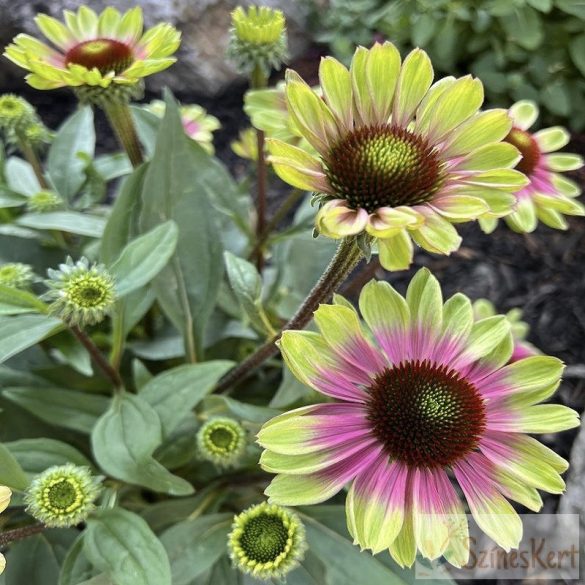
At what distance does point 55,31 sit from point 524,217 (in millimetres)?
605

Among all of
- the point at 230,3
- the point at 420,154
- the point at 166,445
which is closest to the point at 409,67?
the point at 420,154

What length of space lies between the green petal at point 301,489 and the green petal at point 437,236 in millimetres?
214

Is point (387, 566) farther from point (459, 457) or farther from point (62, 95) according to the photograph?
point (62, 95)

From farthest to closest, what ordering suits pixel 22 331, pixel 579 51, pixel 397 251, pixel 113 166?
pixel 579 51
pixel 113 166
pixel 22 331
pixel 397 251

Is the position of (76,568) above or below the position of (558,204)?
below

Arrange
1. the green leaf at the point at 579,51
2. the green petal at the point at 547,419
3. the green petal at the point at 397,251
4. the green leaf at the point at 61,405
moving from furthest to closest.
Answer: the green leaf at the point at 579,51 → the green leaf at the point at 61,405 → the green petal at the point at 547,419 → the green petal at the point at 397,251

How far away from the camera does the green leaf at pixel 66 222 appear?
819 millimetres

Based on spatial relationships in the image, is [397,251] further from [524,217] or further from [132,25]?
[132,25]

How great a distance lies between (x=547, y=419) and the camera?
569 millimetres

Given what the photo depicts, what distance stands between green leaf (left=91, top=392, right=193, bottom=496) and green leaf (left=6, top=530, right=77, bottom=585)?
0.58 feet

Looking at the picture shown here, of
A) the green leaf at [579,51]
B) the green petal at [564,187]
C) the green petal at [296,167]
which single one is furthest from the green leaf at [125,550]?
the green leaf at [579,51]

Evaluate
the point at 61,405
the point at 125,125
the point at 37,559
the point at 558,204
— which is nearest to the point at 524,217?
the point at 558,204

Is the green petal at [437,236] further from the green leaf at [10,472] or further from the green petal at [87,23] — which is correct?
the green petal at [87,23]

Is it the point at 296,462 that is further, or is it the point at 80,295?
the point at 80,295
